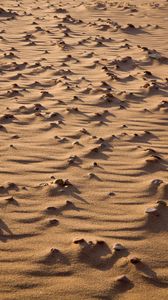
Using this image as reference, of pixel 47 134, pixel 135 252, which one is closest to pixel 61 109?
pixel 47 134

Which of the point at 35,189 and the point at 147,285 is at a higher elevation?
the point at 35,189

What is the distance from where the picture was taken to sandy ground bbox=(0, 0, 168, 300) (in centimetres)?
329

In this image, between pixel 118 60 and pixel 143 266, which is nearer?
pixel 143 266

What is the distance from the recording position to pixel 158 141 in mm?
5293

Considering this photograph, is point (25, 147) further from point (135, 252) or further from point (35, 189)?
point (135, 252)

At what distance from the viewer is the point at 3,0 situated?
41.9ft

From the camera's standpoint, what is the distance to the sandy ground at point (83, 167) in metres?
3.29

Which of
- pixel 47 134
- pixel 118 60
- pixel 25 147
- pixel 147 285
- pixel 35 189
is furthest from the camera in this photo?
pixel 118 60

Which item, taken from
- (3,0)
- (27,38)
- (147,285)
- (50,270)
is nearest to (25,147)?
(50,270)

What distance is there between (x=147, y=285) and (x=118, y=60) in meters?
5.20

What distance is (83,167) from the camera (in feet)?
15.4

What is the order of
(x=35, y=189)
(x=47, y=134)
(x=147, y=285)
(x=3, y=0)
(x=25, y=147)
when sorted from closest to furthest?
(x=147, y=285), (x=35, y=189), (x=25, y=147), (x=47, y=134), (x=3, y=0)

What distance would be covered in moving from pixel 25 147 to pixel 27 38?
455 centimetres

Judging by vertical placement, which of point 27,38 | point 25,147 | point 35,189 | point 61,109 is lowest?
point 35,189
